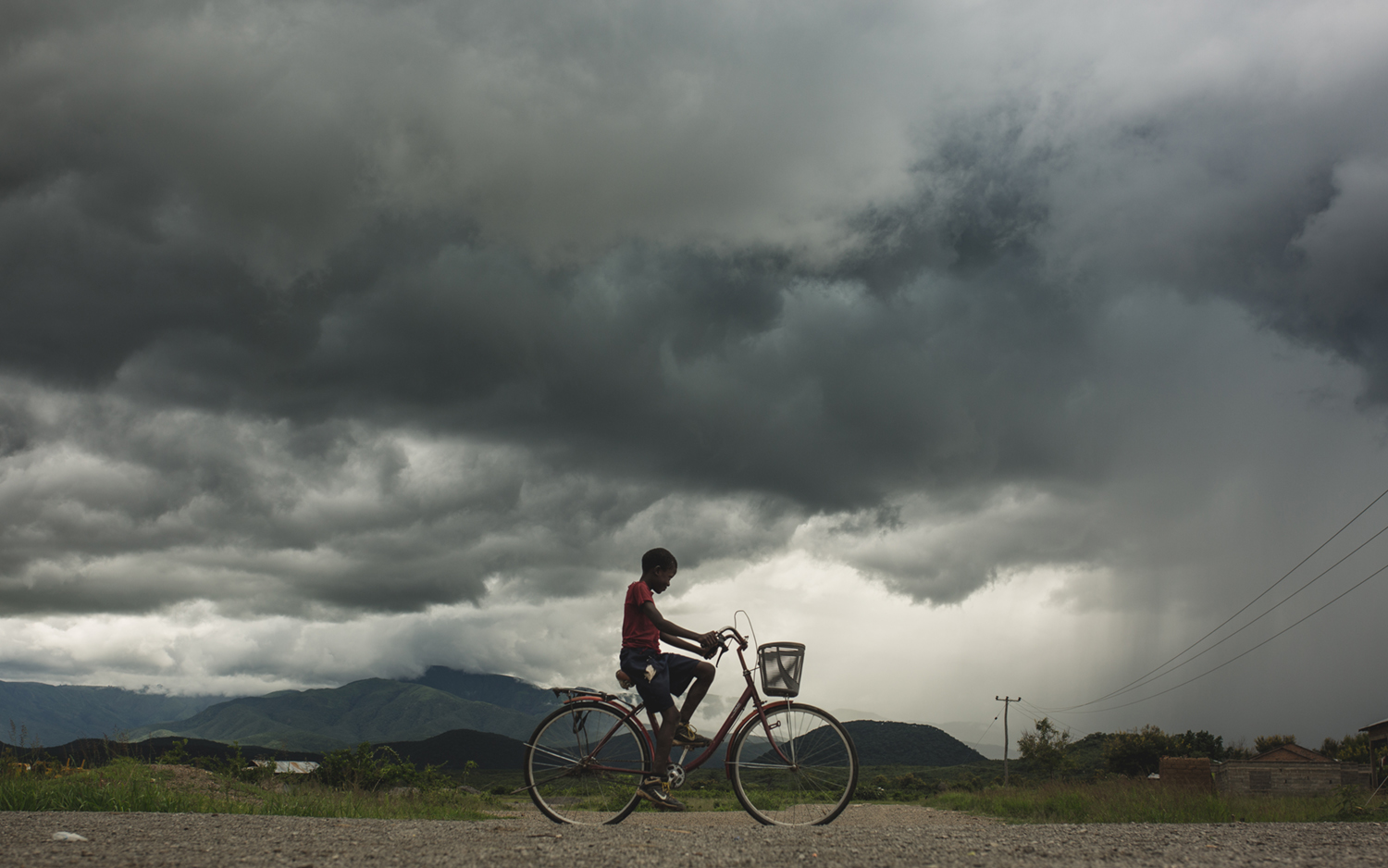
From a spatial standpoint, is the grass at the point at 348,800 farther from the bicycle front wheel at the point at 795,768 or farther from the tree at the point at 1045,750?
the tree at the point at 1045,750

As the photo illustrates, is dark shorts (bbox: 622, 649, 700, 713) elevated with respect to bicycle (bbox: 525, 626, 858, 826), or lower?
elevated

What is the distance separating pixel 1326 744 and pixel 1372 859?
98595 mm

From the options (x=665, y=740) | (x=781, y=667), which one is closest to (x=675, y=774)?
(x=665, y=740)

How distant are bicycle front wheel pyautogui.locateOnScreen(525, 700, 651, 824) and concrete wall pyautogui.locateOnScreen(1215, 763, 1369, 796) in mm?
55070

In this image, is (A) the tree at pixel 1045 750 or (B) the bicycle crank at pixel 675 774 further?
(A) the tree at pixel 1045 750

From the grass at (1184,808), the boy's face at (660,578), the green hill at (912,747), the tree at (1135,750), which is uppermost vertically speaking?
the boy's face at (660,578)

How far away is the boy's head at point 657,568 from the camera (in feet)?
22.3

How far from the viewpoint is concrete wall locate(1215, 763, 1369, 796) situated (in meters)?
47.3

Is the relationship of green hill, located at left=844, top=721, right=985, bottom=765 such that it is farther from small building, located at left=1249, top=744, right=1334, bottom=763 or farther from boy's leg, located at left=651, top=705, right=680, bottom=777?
boy's leg, located at left=651, top=705, right=680, bottom=777

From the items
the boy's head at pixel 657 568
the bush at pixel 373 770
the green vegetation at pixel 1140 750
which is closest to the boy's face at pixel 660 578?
the boy's head at pixel 657 568

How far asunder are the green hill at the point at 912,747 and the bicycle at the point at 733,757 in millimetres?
112874

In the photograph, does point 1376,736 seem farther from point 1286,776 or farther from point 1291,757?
point 1291,757

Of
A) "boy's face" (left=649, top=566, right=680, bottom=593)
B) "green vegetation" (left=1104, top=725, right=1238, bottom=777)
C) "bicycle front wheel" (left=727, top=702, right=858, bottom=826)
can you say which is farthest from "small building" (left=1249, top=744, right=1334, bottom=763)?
"boy's face" (left=649, top=566, right=680, bottom=593)

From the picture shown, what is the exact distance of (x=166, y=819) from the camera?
6500mm
